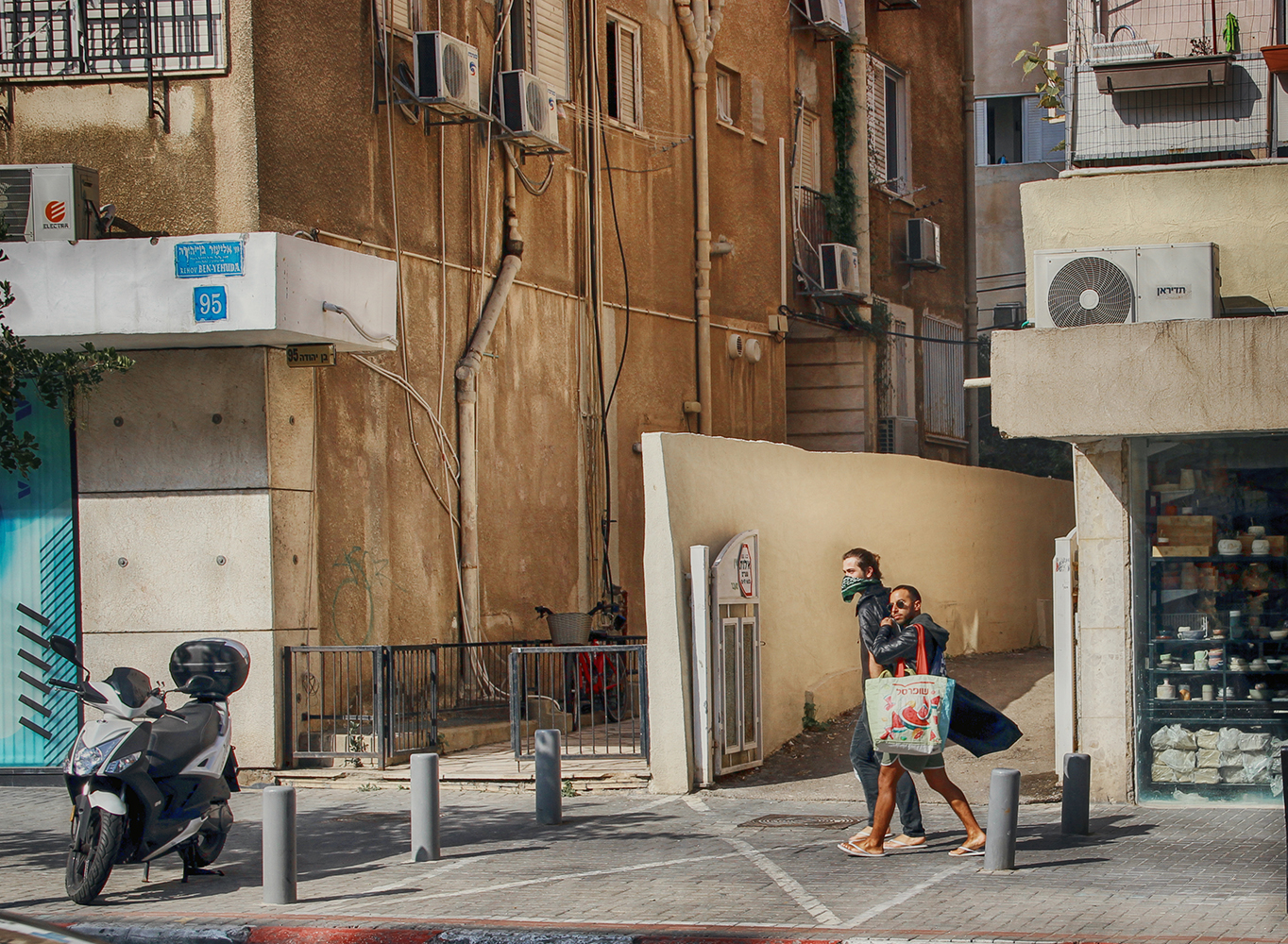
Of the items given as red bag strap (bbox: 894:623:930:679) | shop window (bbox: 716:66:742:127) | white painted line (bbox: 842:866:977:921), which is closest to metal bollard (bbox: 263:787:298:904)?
white painted line (bbox: 842:866:977:921)

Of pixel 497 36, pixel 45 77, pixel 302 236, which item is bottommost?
pixel 302 236

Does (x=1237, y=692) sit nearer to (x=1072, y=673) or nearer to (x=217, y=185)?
(x=1072, y=673)

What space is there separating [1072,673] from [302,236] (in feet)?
23.7

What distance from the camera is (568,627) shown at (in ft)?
52.5

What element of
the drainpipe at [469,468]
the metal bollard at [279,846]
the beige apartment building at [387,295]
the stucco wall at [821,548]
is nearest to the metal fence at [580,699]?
the stucco wall at [821,548]

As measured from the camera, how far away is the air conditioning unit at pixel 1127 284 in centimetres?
1064

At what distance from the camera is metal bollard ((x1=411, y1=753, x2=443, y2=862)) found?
9406 millimetres

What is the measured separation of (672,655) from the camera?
39.2 feet

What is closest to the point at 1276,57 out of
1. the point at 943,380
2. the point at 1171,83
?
the point at 1171,83

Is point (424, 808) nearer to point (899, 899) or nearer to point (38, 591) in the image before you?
point (899, 899)

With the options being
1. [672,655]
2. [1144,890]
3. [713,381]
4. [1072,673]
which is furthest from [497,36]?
[1144,890]

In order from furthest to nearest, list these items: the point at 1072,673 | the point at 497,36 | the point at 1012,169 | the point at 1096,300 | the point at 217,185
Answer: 1. the point at 1012,169
2. the point at 497,36
3. the point at 217,185
4. the point at 1072,673
5. the point at 1096,300

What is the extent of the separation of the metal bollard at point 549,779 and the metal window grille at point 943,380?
49.1 feet

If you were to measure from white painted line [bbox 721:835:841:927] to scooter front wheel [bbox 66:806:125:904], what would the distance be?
358cm
